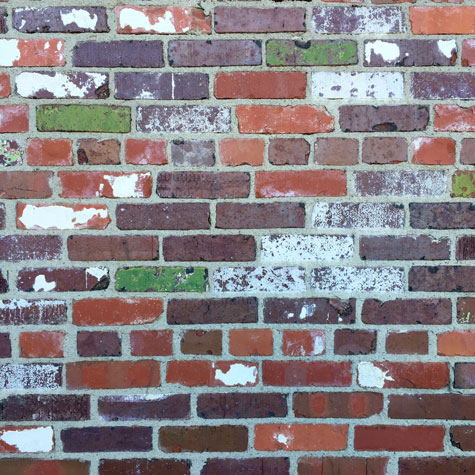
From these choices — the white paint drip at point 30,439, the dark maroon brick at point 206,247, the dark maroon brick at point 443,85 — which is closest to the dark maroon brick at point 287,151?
the dark maroon brick at point 206,247

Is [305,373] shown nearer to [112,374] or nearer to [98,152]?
[112,374]

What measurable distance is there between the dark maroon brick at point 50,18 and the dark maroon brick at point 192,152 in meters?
0.36

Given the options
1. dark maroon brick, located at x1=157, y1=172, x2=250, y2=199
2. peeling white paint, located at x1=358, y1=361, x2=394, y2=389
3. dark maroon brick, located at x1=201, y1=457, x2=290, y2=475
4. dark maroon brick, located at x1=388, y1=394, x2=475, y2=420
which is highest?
dark maroon brick, located at x1=157, y1=172, x2=250, y2=199

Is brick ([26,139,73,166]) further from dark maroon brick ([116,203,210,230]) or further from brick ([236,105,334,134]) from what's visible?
brick ([236,105,334,134])

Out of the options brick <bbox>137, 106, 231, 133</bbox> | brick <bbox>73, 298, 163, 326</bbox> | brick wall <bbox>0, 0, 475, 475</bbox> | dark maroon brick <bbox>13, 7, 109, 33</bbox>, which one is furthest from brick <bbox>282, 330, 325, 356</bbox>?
dark maroon brick <bbox>13, 7, 109, 33</bbox>

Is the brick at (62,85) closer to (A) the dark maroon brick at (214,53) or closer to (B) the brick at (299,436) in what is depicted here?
(A) the dark maroon brick at (214,53)

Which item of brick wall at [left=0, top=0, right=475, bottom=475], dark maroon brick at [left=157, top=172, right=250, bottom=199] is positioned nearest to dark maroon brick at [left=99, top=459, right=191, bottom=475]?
brick wall at [left=0, top=0, right=475, bottom=475]

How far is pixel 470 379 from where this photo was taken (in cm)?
121

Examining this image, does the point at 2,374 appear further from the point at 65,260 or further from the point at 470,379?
the point at 470,379

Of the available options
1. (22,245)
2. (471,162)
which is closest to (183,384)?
(22,245)

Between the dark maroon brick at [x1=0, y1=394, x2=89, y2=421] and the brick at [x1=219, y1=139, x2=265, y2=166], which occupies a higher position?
the brick at [x1=219, y1=139, x2=265, y2=166]

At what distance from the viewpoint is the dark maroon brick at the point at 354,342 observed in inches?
47.2

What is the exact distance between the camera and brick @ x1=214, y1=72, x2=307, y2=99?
3.82 feet

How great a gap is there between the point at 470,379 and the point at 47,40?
138cm
